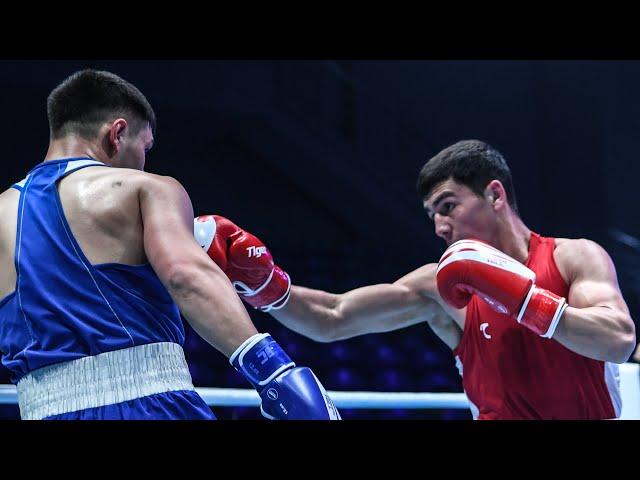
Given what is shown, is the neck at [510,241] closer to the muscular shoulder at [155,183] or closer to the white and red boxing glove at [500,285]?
the white and red boxing glove at [500,285]

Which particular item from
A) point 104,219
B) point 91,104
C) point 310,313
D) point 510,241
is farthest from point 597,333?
point 91,104

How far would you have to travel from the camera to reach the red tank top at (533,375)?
2432mm

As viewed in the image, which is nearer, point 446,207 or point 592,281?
point 592,281

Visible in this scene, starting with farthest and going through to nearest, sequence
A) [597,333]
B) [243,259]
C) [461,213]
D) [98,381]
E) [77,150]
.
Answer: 1. [461,213]
2. [243,259]
3. [597,333]
4. [77,150]
5. [98,381]

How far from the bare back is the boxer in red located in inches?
24.6

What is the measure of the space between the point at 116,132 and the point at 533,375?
1493mm

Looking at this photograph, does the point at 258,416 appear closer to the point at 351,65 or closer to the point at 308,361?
the point at 308,361

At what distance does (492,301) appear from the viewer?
7.65 ft

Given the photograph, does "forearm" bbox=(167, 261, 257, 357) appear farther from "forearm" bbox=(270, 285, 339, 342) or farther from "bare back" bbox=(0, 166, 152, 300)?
"forearm" bbox=(270, 285, 339, 342)

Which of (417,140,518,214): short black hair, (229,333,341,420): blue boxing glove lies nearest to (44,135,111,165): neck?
(229,333,341,420): blue boxing glove

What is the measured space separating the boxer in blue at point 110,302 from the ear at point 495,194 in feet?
4.52

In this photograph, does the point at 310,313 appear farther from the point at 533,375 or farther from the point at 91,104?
the point at 91,104

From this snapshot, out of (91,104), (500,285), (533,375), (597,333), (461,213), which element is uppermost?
(91,104)

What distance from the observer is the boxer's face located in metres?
2.69
